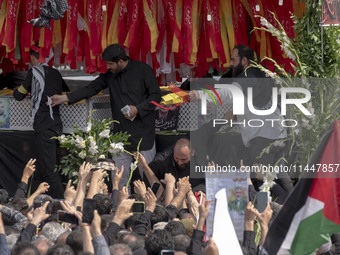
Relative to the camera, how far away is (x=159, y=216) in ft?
21.1

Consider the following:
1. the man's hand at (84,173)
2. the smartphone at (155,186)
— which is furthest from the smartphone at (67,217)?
the smartphone at (155,186)

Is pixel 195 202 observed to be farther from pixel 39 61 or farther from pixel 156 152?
pixel 39 61

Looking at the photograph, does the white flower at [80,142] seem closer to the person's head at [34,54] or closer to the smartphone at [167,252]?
the person's head at [34,54]

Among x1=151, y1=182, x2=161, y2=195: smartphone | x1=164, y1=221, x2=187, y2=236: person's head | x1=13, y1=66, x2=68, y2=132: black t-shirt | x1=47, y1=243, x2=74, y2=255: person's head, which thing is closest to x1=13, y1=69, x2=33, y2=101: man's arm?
x1=13, y1=66, x2=68, y2=132: black t-shirt

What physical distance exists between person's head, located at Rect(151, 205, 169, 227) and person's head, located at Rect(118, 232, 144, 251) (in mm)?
949

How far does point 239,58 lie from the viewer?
8211 mm

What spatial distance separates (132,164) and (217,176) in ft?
7.14

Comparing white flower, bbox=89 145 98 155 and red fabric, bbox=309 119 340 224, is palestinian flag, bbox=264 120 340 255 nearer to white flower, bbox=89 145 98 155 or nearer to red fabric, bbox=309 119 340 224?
red fabric, bbox=309 119 340 224

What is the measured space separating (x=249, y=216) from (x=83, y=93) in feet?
11.8

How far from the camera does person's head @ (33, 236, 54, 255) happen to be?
5223 millimetres

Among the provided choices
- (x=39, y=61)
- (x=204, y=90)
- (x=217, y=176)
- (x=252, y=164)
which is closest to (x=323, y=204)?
(x=217, y=176)

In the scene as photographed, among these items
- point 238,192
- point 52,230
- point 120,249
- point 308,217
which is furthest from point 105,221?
point 308,217

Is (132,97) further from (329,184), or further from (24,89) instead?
(329,184)

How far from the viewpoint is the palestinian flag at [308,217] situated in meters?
4.89
